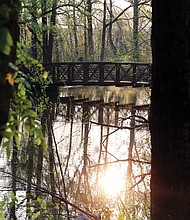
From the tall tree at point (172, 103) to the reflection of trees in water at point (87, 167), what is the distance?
106 centimetres

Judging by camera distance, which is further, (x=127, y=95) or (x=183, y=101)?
(x=127, y=95)

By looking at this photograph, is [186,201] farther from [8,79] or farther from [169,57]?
[8,79]

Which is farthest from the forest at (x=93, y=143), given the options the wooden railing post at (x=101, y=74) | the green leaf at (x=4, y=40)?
the wooden railing post at (x=101, y=74)

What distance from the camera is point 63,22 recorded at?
24.2m

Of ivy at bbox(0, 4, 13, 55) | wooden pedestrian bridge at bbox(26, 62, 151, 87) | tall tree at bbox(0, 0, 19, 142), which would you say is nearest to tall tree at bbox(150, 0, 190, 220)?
tall tree at bbox(0, 0, 19, 142)

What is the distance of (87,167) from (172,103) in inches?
180

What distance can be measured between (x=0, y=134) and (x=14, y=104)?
0.68ft

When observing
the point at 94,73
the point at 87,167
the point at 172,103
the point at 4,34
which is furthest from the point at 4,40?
the point at 94,73

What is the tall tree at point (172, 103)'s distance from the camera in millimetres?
2064

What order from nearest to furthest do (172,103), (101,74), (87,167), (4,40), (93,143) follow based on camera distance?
(4,40) < (172,103) < (87,167) < (93,143) < (101,74)

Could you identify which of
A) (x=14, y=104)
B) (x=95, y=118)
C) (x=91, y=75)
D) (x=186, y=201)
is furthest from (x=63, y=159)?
(x=91, y=75)

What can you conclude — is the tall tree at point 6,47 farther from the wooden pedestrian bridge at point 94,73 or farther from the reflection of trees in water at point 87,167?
the wooden pedestrian bridge at point 94,73

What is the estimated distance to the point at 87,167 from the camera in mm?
6555

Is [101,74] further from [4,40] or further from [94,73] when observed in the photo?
[4,40]
